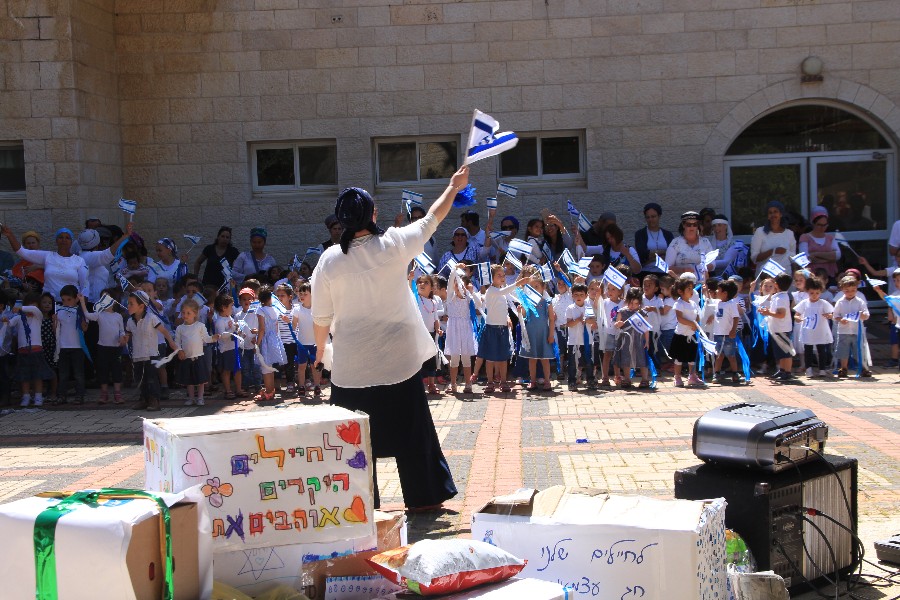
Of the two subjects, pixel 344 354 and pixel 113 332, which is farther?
pixel 113 332

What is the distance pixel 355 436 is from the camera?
13.4ft

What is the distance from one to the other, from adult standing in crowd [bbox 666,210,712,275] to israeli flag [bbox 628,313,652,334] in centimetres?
162

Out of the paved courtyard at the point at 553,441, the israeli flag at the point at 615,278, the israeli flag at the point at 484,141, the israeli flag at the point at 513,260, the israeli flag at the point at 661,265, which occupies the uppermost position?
the israeli flag at the point at 484,141

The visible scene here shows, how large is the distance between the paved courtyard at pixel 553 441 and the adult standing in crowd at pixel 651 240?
2.06 m

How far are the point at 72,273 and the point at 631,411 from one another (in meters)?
7.52

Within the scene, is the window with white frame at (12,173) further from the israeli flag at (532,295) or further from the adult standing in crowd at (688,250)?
the adult standing in crowd at (688,250)

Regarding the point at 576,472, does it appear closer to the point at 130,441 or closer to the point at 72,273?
the point at 130,441

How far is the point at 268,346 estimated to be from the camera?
39.1ft

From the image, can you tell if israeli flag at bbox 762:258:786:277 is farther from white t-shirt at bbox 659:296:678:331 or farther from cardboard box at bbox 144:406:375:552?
cardboard box at bbox 144:406:375:552

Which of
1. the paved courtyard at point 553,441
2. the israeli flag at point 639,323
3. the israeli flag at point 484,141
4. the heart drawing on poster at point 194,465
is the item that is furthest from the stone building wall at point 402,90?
the heart drawing on poster at point 194,465

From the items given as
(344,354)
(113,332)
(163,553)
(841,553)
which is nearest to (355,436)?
(163,553)

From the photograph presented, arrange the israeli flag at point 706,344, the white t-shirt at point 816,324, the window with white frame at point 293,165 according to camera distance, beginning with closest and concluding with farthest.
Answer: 1. the israeli flag at point 706,344
2. the white t-shirt at point 816,324
3. the window with white frame at point 293,165

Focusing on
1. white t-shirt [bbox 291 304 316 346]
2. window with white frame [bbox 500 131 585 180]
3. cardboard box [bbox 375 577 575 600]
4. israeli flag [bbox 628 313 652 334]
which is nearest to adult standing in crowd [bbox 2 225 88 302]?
white t-shirt [bbox 291 304 316 346]

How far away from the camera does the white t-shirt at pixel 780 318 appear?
11.9 meters
